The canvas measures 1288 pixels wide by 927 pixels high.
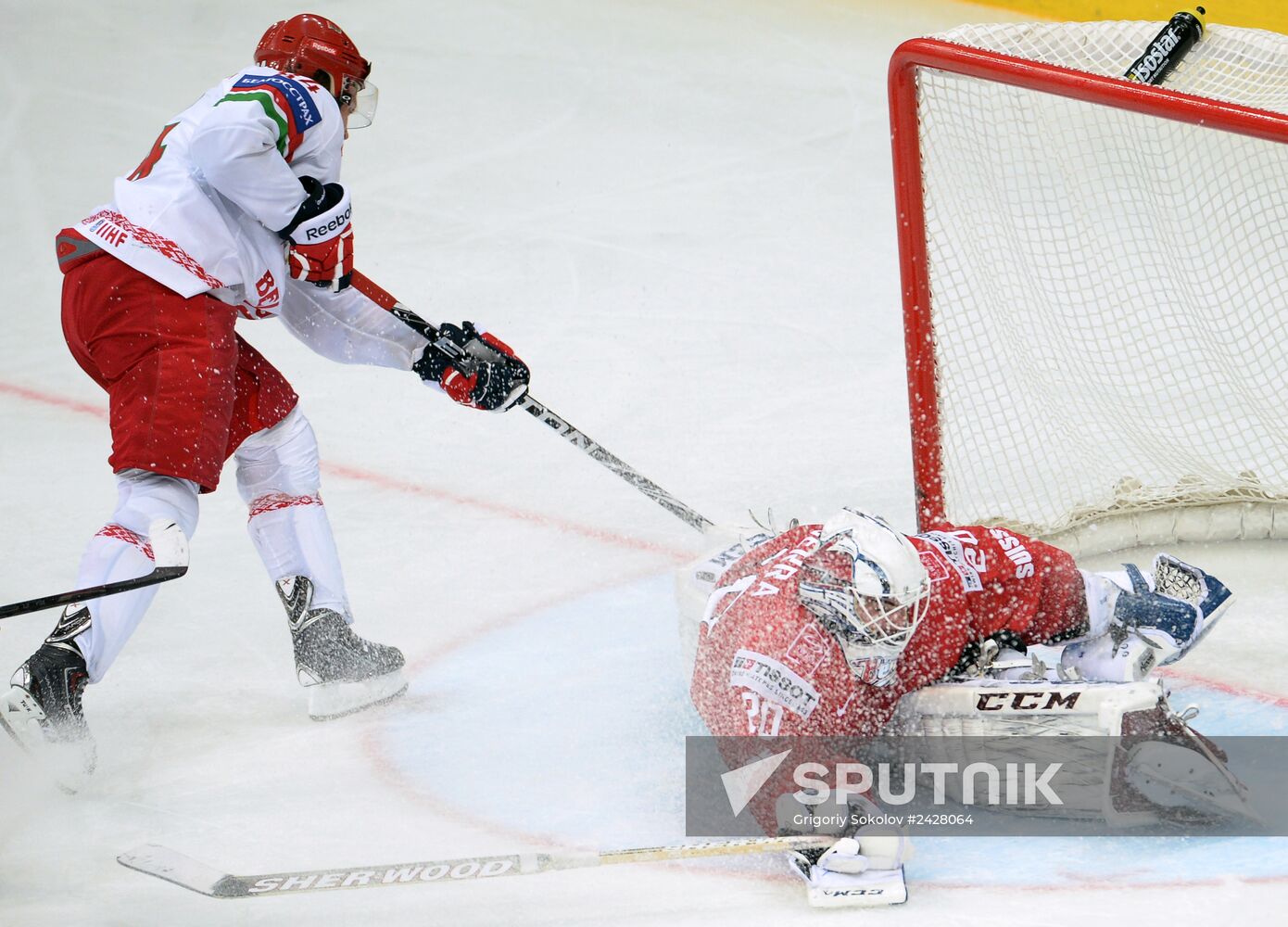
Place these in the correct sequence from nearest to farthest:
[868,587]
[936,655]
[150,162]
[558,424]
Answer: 1. [868,587]
2. [936,655]
3. [150,162]
4. [558,424]

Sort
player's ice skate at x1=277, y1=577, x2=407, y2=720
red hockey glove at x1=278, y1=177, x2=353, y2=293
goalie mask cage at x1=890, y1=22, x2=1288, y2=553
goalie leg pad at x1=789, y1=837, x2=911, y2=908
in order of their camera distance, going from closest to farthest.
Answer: goalie leg pad at x1=789, y1=837, x2=911, y2=908 → red hockey glove at x1=278, y1=177, x2=353, y2=293 → player's ice skate at x1=277, y1=577, x2=407, y2=720 → goalie mask cage at x1=890, y1=22, x2=1288, y2=553

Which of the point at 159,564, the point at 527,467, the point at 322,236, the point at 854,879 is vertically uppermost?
the point at 322,236

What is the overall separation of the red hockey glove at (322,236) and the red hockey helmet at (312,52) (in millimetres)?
193

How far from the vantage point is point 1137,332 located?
160 inches

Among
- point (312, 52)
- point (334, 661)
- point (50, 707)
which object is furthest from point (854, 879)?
point (312, 52)

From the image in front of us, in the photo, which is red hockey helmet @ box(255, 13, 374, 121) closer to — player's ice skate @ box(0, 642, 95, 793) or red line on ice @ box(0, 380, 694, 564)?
player's ice skate @ box(0, 642, 95, 793)

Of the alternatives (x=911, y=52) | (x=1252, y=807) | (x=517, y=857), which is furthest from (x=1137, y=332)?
(x=517, y=857)

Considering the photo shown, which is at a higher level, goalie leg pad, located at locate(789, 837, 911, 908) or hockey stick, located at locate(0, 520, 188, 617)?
hockey stick, located at locate(0, 520, 188, 617)

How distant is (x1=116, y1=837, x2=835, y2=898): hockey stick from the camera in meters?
2.26

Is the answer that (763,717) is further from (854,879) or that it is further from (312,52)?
(312,52)

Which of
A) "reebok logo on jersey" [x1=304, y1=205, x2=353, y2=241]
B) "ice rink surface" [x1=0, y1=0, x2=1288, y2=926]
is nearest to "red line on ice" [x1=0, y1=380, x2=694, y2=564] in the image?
"ice rink surface" [x1=0, y1=0, x2=1288, y2=926]

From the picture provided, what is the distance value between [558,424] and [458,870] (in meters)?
1.19

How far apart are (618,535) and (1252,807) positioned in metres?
1.70

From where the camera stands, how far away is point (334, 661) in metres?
3.05
